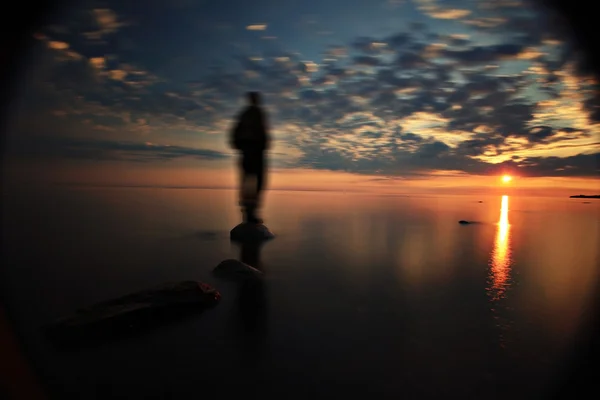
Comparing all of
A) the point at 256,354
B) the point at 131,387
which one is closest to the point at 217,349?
the point at 256,354

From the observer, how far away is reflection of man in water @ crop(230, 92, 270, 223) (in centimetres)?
1422

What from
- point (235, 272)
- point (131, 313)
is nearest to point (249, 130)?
point (235, 272)

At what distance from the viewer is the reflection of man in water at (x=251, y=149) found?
14219 millimetres

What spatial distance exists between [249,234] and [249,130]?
554 centimetres

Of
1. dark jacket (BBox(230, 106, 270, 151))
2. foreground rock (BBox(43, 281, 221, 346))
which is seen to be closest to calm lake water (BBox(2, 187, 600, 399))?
foreground rock (BBox(43, 281, 221, 346))

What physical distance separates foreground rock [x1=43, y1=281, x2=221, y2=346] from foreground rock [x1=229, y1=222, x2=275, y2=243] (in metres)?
8.76

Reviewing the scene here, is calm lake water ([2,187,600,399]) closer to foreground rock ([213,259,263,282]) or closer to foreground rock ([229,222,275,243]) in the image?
foreground rock ([213,259,263,282])

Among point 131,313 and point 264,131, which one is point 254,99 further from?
point 131,313

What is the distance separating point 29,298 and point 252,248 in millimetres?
8125

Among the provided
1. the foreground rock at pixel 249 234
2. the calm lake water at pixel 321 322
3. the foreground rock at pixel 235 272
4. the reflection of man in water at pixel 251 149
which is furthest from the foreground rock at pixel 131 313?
the reflection of man in water at pixel 251 149

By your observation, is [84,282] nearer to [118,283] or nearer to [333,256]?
[118,283]

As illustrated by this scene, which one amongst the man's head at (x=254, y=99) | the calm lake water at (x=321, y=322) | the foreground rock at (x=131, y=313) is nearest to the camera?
the calm lake water at (x=321, y=322)

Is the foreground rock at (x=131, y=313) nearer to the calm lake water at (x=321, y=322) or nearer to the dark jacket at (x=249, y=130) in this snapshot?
the calm lake water at (x=321, y=322)

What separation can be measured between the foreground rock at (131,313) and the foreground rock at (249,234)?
8.76 metres
